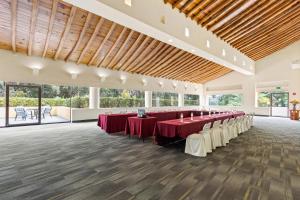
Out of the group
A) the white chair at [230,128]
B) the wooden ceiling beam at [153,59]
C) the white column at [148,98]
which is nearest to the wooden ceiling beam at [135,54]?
Result: the wooden ceiling beam at [153,59]

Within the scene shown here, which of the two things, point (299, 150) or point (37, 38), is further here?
point (37, 38)

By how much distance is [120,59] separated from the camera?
375 inches

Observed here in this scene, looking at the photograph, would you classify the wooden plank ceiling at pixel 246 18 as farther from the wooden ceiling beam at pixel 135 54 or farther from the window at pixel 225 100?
the window at pixel 225 100

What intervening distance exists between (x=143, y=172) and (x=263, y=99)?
49.6 ft

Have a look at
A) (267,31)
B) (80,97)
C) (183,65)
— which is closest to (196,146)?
(80,97)

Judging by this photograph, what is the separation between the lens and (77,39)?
707cm

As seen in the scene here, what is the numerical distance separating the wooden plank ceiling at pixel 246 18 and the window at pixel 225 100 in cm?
602

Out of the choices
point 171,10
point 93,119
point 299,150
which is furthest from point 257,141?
point 93,119

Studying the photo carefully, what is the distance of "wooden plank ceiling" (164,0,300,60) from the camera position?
6070 millimetres

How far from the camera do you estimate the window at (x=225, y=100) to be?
1573 centimetres

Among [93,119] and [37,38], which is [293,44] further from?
[37,38]

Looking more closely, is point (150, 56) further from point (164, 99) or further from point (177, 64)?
point (164, 99)

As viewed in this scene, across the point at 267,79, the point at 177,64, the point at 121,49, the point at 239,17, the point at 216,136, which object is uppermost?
the point at 239,17

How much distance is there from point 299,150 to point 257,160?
189 cm
